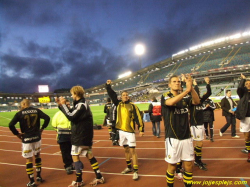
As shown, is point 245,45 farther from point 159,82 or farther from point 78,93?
point 78,93

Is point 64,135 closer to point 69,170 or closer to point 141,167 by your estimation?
point 69,170

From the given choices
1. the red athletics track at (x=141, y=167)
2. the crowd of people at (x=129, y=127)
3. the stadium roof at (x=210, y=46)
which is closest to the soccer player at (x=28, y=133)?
the crowd of people at (x=129, y=127)

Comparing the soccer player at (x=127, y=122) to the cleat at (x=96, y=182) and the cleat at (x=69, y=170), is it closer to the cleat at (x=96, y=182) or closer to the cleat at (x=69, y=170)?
the cleat at (x=96, y=182)

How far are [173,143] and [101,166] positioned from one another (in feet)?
9.35

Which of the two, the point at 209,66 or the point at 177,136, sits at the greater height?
the point at 209,66

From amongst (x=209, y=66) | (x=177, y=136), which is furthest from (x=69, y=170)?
(x=209, y=66)

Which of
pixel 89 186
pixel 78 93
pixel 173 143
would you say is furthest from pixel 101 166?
pixel 173 143

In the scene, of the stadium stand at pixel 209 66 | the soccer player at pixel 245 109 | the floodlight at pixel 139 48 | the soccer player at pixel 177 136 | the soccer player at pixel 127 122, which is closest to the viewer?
the soccer player at pixel 177 136

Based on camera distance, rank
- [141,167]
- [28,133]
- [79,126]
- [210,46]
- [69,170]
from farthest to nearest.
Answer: [210,46] → [141,167] → [69,170] → [28,133] → [79,126]

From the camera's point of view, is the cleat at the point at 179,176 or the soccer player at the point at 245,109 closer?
the cleat at the point at 179,176

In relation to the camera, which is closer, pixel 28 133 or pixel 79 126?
pixel 79 126

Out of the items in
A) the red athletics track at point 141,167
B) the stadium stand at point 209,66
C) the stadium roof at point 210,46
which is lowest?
the red athletics track at point 141,167

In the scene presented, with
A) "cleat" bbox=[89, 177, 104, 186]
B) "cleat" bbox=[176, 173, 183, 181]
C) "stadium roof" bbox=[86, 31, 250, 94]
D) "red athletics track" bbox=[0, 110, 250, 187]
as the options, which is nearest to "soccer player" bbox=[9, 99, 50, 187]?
"red athletics track" bbox=[0, 110, 250, 187]

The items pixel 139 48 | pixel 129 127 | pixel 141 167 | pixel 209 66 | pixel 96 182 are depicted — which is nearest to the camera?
pixel 96 182
